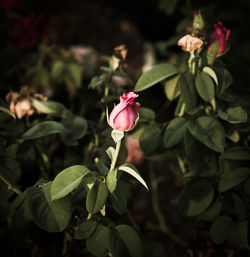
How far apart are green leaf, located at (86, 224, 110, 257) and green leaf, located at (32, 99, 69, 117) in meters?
0.36

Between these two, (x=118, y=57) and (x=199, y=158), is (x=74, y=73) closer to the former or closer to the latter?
(x=118, y=57)

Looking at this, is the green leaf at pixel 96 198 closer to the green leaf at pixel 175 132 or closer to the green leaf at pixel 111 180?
the green leaf at pixel 111 180

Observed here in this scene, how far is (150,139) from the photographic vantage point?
840 millimetres

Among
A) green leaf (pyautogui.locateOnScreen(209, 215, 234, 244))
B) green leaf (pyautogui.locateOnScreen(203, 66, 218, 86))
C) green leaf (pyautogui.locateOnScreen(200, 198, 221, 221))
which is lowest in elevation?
green leaf (pyautogui.locateOnScreen(209, 215, 234, 244))

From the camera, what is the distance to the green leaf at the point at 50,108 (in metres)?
0.85

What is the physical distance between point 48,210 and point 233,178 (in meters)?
0.41

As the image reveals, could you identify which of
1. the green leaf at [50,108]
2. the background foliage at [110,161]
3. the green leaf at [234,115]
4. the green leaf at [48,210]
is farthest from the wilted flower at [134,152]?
the green leaf at [48,210]

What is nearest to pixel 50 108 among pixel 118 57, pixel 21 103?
pixel 21 103

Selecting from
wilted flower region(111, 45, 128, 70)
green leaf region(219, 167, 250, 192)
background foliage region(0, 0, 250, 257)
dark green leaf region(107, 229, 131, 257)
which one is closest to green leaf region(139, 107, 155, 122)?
background foliage region(0, 0, 250, 257)

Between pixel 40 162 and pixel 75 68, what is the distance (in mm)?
511

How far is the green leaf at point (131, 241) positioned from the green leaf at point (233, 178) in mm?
242

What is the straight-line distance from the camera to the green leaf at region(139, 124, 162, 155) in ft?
2.74

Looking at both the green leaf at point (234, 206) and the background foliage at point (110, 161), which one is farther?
the green leaf at point (234, 206)

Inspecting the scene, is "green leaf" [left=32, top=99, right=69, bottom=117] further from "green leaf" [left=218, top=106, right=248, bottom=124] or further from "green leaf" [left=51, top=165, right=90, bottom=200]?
"green leaf" [left=218, top=106, right=248, bottom=124]
